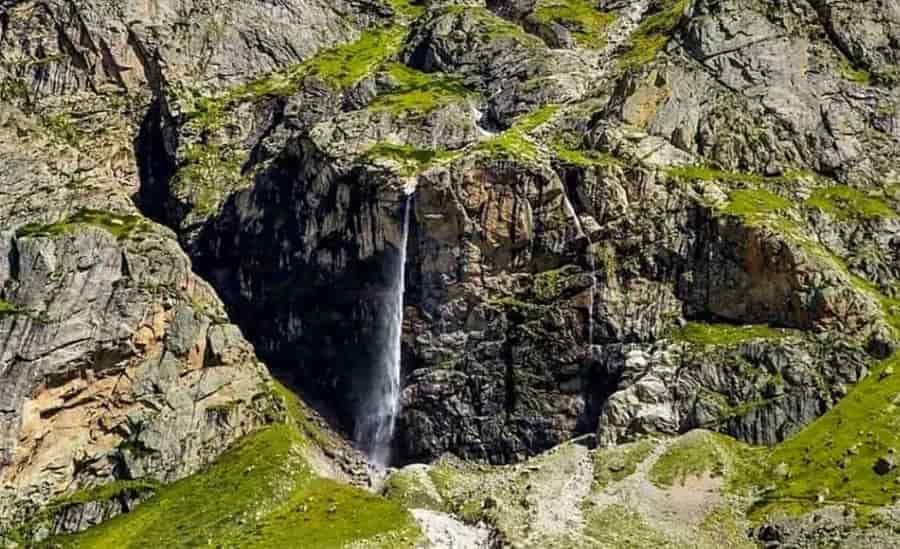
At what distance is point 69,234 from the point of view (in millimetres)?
153500

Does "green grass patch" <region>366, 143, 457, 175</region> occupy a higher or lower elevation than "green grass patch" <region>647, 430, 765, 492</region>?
higher

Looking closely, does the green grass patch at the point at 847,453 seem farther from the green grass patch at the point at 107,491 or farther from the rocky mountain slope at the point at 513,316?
the green grass patch at the point at 107,491

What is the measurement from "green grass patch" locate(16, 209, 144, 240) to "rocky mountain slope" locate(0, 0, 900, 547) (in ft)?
2.81

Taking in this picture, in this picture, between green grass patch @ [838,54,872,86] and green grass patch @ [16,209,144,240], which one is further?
green grass patch @ [838,54,872,86]

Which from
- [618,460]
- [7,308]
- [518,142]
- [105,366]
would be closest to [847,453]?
[618,460]

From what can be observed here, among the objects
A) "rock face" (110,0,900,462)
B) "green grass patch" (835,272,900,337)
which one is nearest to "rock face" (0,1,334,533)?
"rock face" (110,0,900,462)

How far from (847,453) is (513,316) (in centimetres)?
5235

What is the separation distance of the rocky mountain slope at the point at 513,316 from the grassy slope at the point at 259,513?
43 cm

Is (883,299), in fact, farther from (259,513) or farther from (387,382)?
(259,513)

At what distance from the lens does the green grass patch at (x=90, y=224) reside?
155 meters

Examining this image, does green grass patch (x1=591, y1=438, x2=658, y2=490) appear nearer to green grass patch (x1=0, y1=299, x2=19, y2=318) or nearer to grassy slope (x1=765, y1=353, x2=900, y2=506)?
grassy slope (x1=765, y1=353, x2=900, y2=506)

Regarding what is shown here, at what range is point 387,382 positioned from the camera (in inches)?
6191

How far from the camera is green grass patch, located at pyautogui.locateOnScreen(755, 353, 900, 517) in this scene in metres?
107

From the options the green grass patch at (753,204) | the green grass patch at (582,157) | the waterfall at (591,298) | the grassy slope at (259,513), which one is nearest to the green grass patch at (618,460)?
the waterfall at (591,298)
